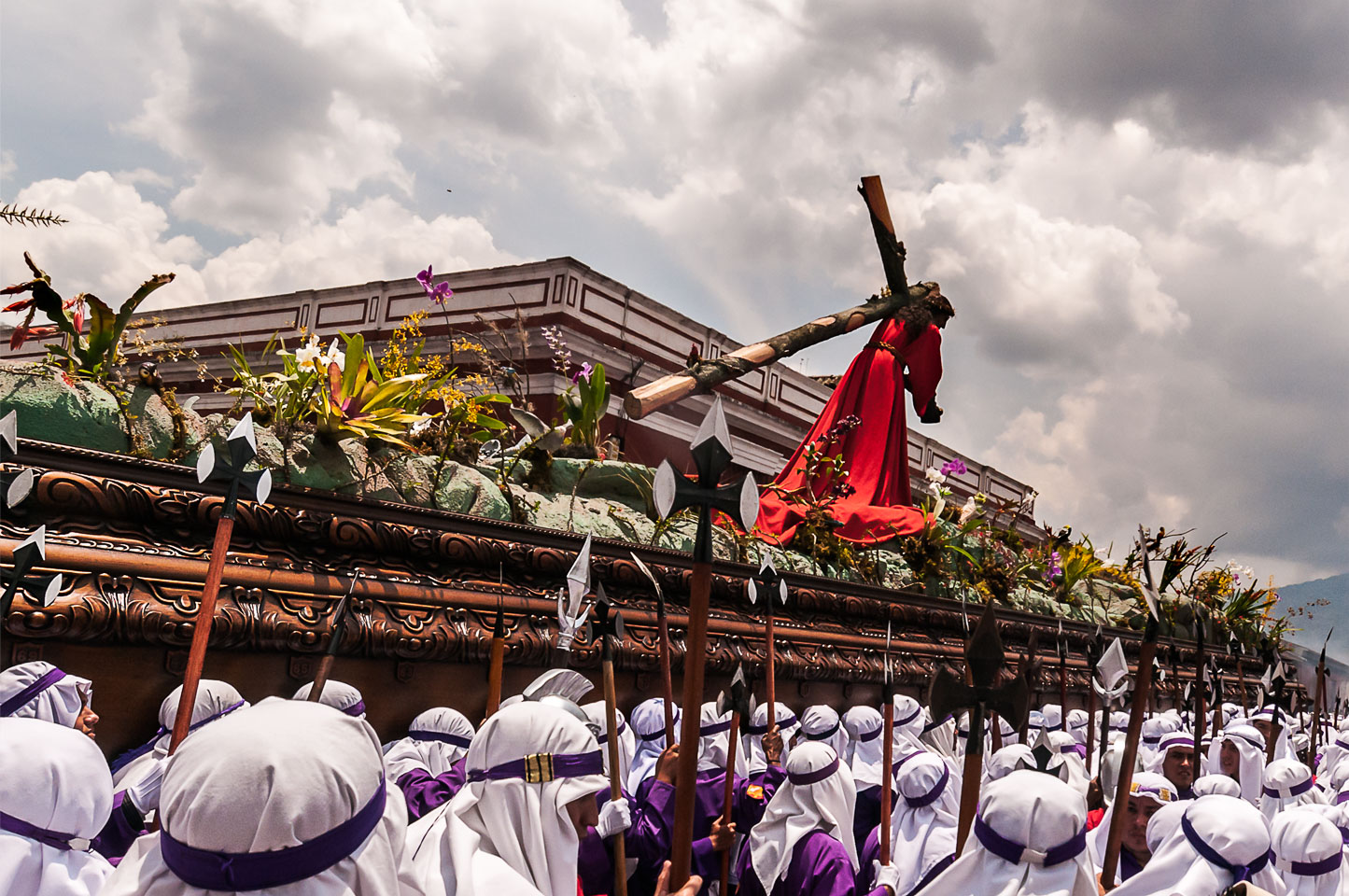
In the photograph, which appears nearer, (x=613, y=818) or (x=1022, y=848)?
(x=1022, y=848)

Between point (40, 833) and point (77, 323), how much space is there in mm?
3444

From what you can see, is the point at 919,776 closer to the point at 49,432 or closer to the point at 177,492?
the point at 177,492

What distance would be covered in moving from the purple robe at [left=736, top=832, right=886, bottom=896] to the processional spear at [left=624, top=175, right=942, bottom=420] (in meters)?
3.50

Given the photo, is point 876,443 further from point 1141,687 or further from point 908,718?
point 1141,687

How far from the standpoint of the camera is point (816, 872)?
372cm

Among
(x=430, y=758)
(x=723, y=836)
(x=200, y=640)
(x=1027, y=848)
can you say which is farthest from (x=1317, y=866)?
(x=200, y=640)

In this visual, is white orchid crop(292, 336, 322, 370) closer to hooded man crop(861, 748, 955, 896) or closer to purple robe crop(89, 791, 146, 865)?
purple robe crop(89, 791, 146, 865)

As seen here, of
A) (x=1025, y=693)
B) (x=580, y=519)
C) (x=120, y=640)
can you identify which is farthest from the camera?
(x=580, y=519)

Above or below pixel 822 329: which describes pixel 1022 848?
below

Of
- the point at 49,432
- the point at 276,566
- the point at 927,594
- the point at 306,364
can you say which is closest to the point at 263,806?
the point at 276,566

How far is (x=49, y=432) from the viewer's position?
14.4 feet

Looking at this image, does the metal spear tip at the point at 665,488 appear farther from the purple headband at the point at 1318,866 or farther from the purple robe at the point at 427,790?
the purple headband at the point at 1318,866

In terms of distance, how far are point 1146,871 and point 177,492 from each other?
4.10m

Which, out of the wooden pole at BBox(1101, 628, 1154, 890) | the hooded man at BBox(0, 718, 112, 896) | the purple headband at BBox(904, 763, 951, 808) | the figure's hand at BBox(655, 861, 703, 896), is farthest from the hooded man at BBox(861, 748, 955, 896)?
the hooded man at BBox(0, 718, 112, 896)
